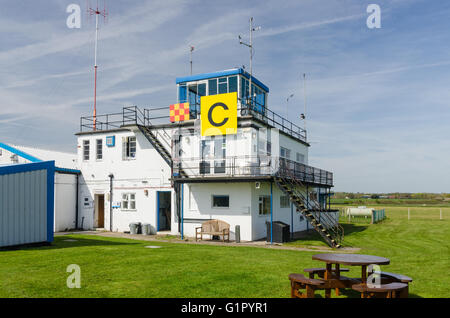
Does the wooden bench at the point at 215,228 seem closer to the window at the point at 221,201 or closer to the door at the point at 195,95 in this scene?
the window at the point at 221,201

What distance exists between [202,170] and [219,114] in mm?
3298

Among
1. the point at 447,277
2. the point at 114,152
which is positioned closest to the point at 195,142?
the point at 114,152

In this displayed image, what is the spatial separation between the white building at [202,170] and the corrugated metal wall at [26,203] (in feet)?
22.3

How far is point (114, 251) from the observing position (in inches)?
583

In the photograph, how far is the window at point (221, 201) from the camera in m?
21.1

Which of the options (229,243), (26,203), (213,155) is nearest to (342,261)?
(229,243)

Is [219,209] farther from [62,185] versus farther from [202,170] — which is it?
[62,185]

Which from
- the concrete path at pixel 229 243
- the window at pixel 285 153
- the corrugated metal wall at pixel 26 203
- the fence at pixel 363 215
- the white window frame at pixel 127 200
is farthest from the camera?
the fence at pixel 363 215

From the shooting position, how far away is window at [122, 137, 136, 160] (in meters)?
24.9

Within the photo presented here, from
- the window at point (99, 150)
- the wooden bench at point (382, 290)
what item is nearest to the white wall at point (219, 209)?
the window at point (99, 150)

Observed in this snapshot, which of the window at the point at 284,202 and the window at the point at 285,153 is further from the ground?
the window at the point at 285,153

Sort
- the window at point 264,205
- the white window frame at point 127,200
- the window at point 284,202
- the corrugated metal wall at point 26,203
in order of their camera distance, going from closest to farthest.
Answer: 1. the corrugated metal wall at point 26,203
2. the window at point 264,205
3. the window at point 284,202
4. the white window frame at point 127,200
